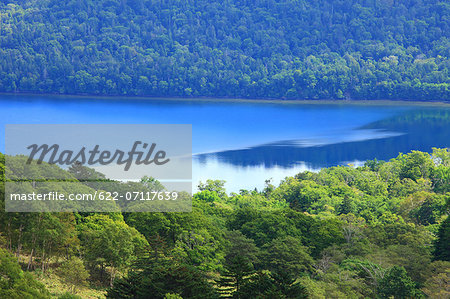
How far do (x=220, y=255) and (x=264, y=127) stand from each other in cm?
6218

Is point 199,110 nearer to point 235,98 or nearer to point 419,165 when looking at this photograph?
point 235,98

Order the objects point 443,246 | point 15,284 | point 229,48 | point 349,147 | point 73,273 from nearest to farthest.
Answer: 1. point 15,284
2. point 73,273
3. point 443,246
4. point 349,147
5. point 229,48

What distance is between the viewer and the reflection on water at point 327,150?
218 ft

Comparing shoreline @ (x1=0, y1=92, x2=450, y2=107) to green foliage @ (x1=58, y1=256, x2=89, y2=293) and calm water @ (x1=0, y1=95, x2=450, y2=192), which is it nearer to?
calm water @ (x1=0, y1=95, x2=450, y2=192)

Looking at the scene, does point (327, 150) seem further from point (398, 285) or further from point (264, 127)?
point (398, 285)

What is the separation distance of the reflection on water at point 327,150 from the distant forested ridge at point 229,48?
3673cm

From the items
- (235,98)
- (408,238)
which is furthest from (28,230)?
(235,98)

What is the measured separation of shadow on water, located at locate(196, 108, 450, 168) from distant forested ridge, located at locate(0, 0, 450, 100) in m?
35.6

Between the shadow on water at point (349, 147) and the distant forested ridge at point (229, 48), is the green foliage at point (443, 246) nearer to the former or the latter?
the shadow on water at point (349, 147)

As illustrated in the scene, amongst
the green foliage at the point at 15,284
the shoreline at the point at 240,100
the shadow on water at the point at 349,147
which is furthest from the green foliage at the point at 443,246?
the shoreline at the point at 240,100

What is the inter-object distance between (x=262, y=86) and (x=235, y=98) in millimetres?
5914

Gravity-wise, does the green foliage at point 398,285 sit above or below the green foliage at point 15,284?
below

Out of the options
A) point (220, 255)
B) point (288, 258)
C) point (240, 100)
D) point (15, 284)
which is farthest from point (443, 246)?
point (240, 100)

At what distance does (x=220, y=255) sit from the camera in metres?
28.2
